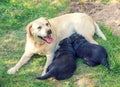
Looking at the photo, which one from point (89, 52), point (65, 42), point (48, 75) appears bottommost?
point (48, 75)

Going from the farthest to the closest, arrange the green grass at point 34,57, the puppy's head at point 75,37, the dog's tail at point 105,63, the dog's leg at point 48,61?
1. the puppy's head at point 75,37
2. the dog's leg at point 48,61
3. the dog's tail at point 105,63
4. the green grass at point 34,57

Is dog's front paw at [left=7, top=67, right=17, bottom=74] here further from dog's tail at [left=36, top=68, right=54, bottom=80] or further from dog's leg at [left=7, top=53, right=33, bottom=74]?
dog's tail at [left=36, top=68, right=54, bottom=80]

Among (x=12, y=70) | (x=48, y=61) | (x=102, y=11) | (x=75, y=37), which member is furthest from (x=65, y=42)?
(x=102, y=11)

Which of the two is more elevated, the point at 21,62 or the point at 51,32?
the point at 51,32

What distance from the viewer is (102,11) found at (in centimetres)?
782

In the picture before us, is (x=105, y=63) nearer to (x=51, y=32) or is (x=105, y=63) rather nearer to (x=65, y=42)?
(x=65, y=42)

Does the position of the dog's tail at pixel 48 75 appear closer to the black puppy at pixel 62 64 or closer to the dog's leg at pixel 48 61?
the black puppy at pixel 62 64

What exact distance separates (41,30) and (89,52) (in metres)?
0.90

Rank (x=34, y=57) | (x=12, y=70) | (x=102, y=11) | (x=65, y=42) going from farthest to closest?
(x=102, y=11), (x=34, y=57), (x=65, y=42), (x=12, y=70)

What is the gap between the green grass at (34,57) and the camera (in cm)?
606

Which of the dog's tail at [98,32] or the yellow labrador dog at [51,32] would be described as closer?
the yellow labrador dog at [51,32]

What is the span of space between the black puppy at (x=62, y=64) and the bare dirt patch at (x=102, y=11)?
4.45ft

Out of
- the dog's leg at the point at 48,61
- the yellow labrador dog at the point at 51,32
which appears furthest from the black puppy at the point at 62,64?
the yellow labrador dog at the point at 51,32

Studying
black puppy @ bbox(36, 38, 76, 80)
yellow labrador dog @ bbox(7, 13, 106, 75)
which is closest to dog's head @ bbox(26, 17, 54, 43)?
yellow labrador dog @ bbox(7, 13, 106, 75)
